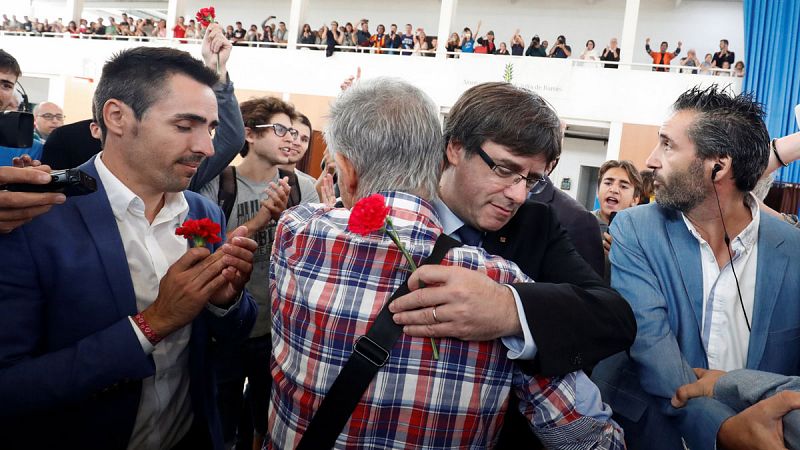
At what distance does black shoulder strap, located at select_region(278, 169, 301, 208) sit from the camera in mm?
3247

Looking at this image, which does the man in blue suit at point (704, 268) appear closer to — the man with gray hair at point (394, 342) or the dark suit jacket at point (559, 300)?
the dark suit jacket at point (559, 300)

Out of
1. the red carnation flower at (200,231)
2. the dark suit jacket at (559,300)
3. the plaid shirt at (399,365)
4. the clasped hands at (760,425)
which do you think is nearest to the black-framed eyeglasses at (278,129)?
the red carnation flower at (200,231)

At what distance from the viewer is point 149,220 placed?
1.92 metres

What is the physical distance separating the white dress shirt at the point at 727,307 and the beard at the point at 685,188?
0.12 meters

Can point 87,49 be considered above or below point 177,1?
below

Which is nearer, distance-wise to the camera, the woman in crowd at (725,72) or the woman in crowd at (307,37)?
the woman in crowd at (725,72)

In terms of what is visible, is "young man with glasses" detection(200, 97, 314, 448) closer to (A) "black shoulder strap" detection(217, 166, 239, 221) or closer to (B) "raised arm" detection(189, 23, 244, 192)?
(A) "black shoulder strap" detection(217, 166, 239, 221)

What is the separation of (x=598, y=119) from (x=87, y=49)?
15083mm

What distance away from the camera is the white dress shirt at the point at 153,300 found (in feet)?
5.89

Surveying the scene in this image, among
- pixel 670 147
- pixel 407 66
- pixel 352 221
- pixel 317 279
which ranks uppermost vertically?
A: pixel 407 66

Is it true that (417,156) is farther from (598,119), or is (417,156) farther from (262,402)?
(598,119)

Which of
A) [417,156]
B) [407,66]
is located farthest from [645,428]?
[407,66]

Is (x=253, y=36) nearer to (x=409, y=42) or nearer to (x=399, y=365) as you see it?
(x=409, y=42)

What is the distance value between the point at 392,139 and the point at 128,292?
908 mm
